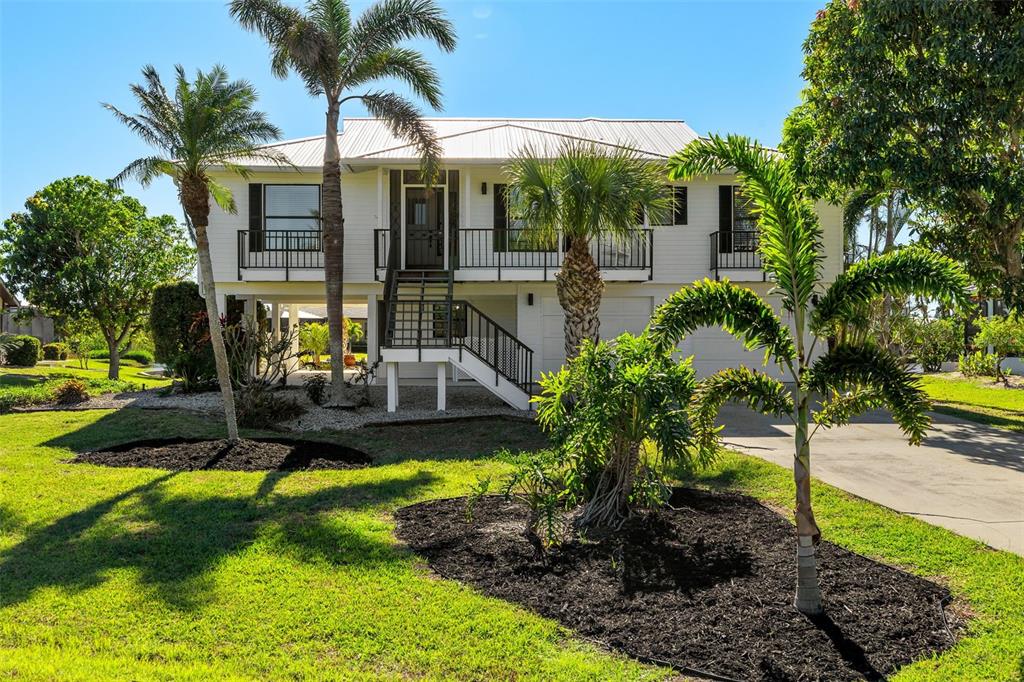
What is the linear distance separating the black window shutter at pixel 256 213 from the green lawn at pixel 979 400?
1400 centimetres

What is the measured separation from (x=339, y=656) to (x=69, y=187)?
72.8 ft

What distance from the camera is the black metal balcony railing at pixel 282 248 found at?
1614 centimetres

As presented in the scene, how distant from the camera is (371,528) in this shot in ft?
21.0

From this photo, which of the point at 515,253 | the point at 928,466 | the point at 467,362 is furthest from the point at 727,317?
the point at 515,253

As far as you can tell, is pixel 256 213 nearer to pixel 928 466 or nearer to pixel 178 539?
pixel 178 539

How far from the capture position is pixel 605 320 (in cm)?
1723

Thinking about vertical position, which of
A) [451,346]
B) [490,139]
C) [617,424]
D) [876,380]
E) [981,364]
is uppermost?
[490,139]

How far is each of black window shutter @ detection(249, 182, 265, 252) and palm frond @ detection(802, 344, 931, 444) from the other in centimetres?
1441

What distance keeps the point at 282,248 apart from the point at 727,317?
13.7 meters

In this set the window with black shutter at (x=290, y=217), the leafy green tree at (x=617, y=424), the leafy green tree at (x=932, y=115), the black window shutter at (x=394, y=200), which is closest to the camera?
the leafy green tree at (x=617, y=424)

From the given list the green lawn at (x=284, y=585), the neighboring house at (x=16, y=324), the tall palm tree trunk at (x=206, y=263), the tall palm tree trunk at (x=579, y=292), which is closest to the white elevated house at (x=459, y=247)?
the tall palm tree trunk at (x=579, y=292)

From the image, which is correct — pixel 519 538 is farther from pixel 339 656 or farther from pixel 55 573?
pixel 55 573

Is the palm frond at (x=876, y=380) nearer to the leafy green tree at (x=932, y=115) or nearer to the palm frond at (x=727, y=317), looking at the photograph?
the palm frond at (x=727, y=317)

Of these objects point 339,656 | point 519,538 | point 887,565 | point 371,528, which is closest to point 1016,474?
point 887,565
